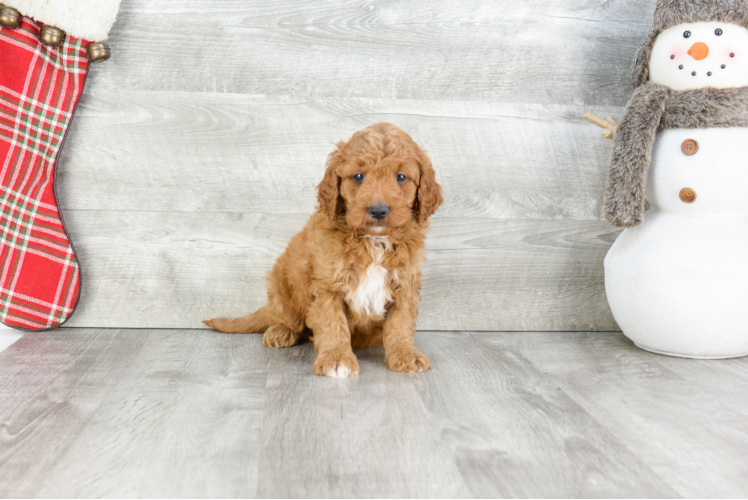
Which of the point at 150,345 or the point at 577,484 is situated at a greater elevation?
the point at 577,484

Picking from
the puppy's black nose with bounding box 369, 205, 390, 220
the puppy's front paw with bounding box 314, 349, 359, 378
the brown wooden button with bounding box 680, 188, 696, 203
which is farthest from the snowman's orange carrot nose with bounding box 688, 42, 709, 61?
the puppy's front paw with bounding box 314, 349, 359, 378

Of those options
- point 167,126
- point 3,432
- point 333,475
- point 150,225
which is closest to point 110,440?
point 3,432

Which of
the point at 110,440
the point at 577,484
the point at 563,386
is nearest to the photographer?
the point at 577,484

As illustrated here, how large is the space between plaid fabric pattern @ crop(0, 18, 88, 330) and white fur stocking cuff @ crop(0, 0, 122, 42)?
0.07m

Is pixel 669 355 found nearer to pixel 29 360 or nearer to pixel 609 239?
pixel 609 239

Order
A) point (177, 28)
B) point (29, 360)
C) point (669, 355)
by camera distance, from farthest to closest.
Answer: point (177, 28) < point (669, 355) < point (29, 360)

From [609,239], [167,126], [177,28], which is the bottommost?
[609,239]

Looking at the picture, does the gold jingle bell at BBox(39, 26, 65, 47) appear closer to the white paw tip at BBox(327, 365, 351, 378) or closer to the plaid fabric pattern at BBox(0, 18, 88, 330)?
the plaid fabric pattern at BBox(0, 18, 88, 330)

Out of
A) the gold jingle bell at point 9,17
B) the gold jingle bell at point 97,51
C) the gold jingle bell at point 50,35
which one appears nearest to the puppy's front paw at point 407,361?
the gold jingle bell at point 97,51

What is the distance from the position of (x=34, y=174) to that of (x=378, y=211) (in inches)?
59.4

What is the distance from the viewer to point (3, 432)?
1.55 metres

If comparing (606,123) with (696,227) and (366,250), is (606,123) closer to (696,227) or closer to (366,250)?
(696,227)

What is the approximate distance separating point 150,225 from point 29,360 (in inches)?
28.4

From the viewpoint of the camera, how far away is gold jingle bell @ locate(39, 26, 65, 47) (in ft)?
7.68
